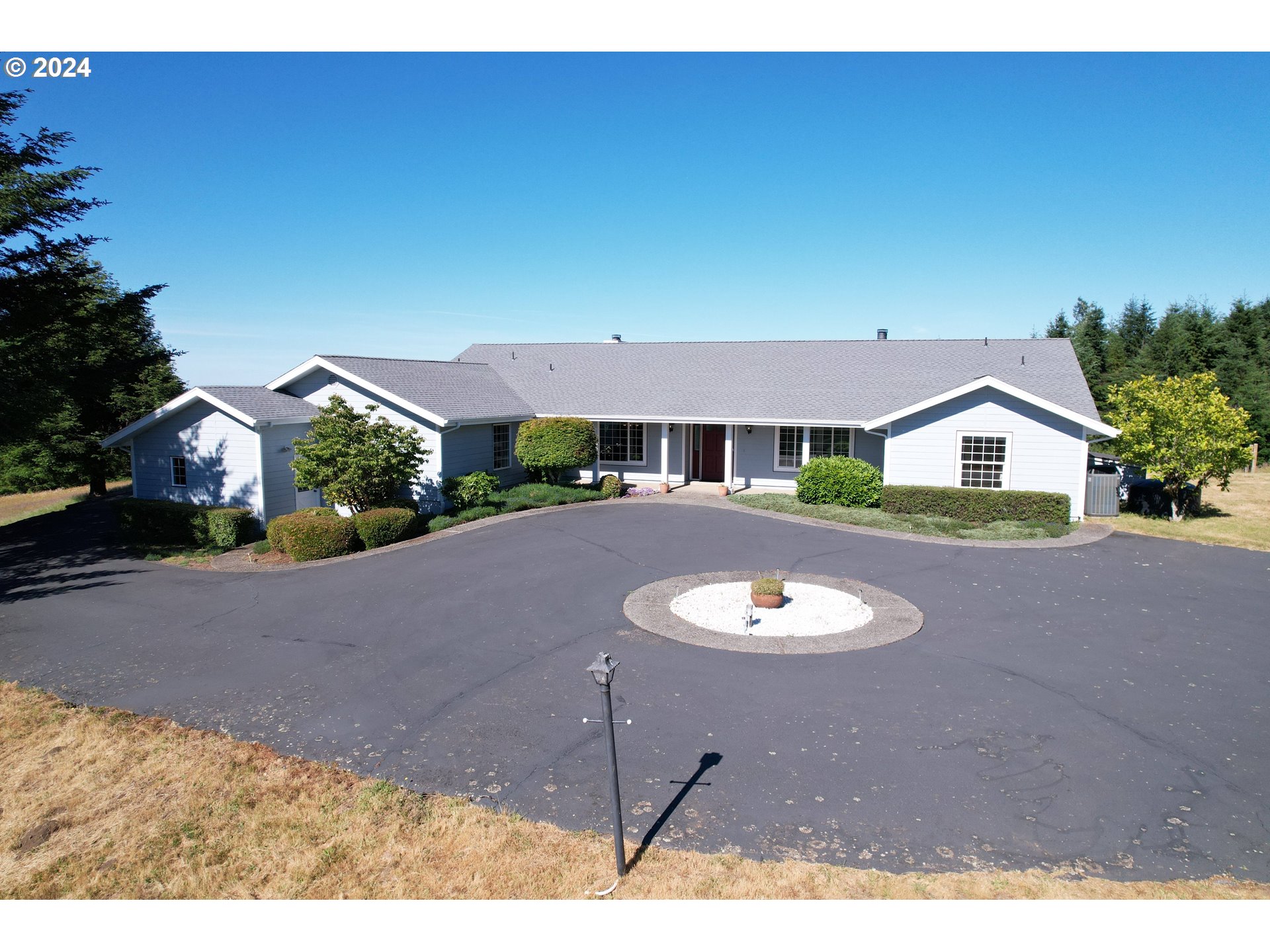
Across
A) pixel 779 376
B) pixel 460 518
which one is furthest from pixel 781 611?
pixel 779 376

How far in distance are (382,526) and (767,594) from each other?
33.0ft

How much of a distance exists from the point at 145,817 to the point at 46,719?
126 inches

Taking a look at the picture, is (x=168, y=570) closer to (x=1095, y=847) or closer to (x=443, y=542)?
(x=443, y=542)

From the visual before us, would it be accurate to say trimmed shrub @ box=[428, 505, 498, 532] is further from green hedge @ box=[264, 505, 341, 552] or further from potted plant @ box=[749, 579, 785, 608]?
potted plant @ box=[749, 579, 785, 608]

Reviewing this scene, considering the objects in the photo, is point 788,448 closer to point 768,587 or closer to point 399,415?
point 399,415

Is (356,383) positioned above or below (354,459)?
above

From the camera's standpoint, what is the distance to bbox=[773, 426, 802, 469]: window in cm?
2369

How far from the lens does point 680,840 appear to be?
5.79 m

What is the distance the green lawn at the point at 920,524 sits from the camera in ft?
55.6

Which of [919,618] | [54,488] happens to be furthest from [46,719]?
[54,488]

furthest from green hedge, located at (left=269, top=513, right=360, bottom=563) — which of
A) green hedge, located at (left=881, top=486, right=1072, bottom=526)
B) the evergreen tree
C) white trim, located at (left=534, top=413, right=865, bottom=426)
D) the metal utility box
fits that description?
the evergreen tree

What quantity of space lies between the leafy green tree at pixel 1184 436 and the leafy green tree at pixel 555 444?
51.1 feet

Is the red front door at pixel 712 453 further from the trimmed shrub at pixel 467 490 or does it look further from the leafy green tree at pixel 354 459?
the leafy green tree at pixel 354 459

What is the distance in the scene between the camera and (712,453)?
25.8 metres
